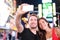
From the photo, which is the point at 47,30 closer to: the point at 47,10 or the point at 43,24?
the point at 43,24

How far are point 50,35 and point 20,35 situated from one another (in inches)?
10.9

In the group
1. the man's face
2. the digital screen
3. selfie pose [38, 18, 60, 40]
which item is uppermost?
the digital screen

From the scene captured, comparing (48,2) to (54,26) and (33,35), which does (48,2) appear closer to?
(54,26)

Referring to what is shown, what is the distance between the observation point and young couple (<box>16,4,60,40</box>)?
142 cm

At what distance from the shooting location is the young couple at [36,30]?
55.8 inches

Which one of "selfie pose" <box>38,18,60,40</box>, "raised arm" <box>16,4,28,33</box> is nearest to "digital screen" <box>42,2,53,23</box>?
"selfie pose" <box>38,18,60,40</box>

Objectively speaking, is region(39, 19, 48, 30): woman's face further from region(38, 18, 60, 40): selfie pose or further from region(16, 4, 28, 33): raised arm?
region(16, 4, 28, 33): raised arm

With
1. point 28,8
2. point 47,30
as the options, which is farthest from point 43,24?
point 28,8

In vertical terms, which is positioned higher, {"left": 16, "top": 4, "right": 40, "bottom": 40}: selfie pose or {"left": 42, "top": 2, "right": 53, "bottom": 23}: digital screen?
{"left": 42, "top": 2, "right": 53, "bottom": 23}: digital screen

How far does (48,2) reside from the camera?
1448mm

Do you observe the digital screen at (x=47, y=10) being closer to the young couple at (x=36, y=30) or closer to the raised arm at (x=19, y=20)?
the young couple at (x=36, y=30)

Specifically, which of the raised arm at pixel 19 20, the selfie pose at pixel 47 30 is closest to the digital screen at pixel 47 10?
the selfie pose at pixel 47 30

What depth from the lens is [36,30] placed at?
1.45 meters

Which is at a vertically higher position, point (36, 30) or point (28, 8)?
point (28, 8)
